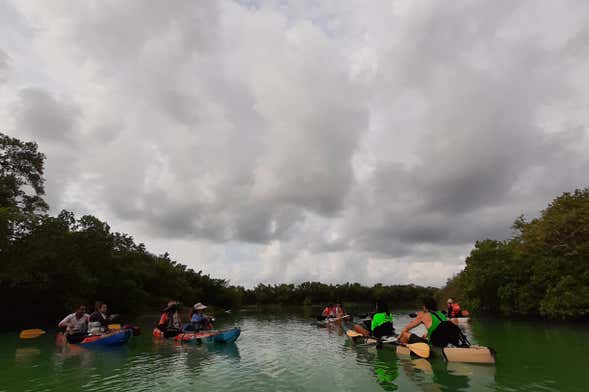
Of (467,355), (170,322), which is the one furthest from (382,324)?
(170,322)

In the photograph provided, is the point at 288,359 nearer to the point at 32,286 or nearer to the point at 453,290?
the point at 32,286

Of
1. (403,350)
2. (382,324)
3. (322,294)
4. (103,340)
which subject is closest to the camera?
(403,350)

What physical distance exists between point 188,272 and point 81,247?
5433cm

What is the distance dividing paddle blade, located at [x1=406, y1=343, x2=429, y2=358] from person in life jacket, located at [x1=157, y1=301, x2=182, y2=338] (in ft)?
43.4

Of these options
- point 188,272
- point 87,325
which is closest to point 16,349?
point 87,325

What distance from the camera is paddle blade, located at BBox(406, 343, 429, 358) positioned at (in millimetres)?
14562

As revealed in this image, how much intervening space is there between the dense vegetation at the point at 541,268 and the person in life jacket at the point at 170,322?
2925 cm

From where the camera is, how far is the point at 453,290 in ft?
195

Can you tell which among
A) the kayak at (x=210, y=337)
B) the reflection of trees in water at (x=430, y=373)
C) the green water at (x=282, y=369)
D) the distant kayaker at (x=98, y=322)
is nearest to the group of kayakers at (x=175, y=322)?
the kayak at (x=210, y=337)

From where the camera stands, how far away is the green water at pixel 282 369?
1168 cm

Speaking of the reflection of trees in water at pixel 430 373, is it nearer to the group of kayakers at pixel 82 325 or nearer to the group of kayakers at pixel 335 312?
the group of kayakers at pixel 82 325

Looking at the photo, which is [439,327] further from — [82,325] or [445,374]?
[82,325]

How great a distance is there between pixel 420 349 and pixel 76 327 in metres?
18.0

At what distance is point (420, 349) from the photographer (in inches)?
582
